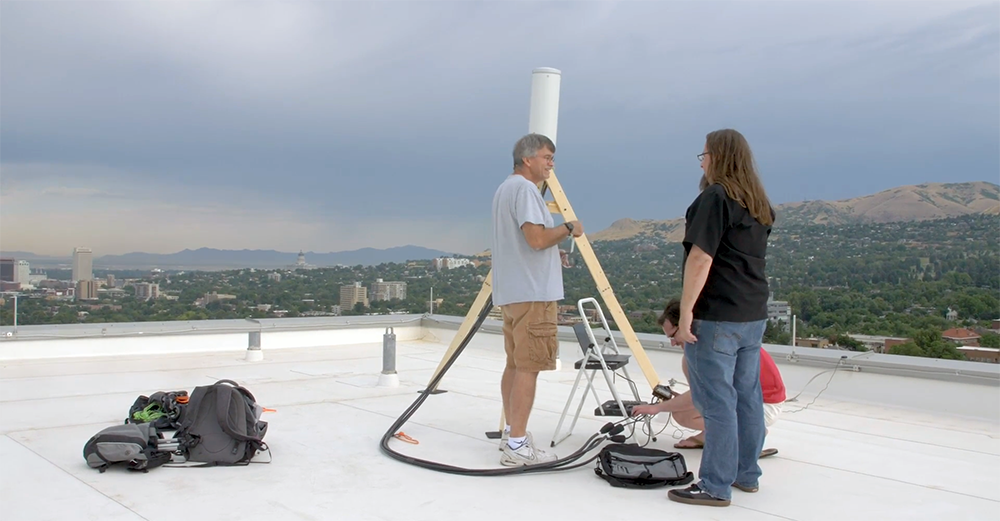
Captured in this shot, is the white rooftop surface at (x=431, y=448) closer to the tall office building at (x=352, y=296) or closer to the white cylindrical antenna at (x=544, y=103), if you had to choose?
the white cylindrical antenna at (x=544, y=103)

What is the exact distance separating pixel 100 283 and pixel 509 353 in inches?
351

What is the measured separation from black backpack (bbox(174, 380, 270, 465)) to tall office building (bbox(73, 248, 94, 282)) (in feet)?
26.9

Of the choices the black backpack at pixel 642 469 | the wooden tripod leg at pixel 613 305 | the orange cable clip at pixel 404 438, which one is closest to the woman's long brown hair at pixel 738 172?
the black backpack at pixel 642 469

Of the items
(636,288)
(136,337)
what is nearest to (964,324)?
(636,288)

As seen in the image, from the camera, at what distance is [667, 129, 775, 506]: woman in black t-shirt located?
3434mm

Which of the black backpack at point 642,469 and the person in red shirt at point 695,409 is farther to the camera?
the person in red shirt at point 695,409

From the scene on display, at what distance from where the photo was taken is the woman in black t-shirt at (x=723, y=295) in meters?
3.43

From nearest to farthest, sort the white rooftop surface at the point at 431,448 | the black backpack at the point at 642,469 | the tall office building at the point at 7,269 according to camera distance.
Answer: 1. the white rooftop surface at the point at 431,448
2. the black backpack at the point at 642,469
3. the tall office building at the point at 7,269

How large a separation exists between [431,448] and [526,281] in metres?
1.20

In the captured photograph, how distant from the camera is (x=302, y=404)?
5879 mm

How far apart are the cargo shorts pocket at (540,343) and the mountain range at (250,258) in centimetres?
908

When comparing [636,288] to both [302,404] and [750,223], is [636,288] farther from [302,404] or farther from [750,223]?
[750,223]

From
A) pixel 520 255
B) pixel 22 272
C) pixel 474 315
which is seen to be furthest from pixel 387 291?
pixel 520 255

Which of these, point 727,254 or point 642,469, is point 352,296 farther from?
point 727,254
